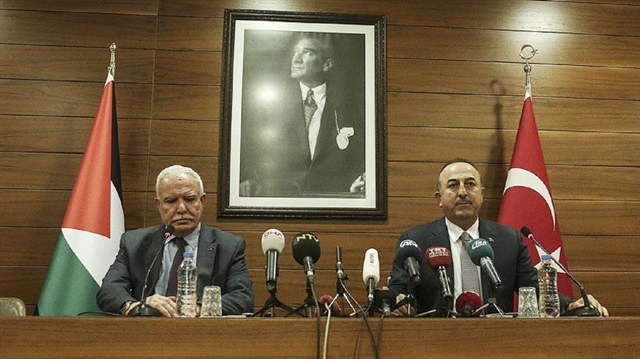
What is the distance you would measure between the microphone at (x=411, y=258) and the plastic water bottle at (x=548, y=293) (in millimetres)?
454

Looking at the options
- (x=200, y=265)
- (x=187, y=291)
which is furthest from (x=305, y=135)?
(x=187, y=291)

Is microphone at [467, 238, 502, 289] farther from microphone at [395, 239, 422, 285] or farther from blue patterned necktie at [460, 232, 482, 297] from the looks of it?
blue patterned necktie at [460, 232, 482, 297]

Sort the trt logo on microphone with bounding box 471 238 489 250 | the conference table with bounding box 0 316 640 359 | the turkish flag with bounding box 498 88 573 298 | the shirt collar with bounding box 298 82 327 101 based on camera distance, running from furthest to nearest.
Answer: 1. the shirt collar with bounding box 298 82 327 101
2. the turkish flag with bounding box 498 88 573 298
3. the trt logo on microphone with bounding box 471 238 489 250
4. the conference table with bounding box 0 316 640 359

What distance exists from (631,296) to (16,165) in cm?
351

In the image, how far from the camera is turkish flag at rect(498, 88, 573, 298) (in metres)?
3.74

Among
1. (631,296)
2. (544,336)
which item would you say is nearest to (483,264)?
(544,336)

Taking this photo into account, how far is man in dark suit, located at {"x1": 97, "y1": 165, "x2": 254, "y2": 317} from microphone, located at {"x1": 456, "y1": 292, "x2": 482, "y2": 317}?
0.96m

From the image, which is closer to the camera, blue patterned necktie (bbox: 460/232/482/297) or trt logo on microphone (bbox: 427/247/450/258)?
trt logo on microphone (bbox: 427/247/450/258)

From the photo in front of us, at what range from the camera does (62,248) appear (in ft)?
11.4

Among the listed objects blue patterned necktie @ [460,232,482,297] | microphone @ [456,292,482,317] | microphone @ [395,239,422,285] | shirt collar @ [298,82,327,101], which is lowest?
microphone @ [456,292,482,317]

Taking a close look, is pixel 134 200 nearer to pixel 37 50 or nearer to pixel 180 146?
pixel 180 146

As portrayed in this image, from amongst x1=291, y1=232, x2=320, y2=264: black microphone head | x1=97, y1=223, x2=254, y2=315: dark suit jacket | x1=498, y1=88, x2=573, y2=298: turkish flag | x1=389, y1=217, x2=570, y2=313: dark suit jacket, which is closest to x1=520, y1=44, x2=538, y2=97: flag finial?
x1=498, y1=88, x2=573, y2=298: turkish flag

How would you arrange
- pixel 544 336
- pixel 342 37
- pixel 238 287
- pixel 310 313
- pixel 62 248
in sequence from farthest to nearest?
pixel 342 37 < pixel 62 248 < pixel 238 287 < pixel 310 313 < pixel 544 336

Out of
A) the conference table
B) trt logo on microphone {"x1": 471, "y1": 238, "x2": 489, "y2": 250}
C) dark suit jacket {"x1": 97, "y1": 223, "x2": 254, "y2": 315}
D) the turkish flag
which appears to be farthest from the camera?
the turkish flag
